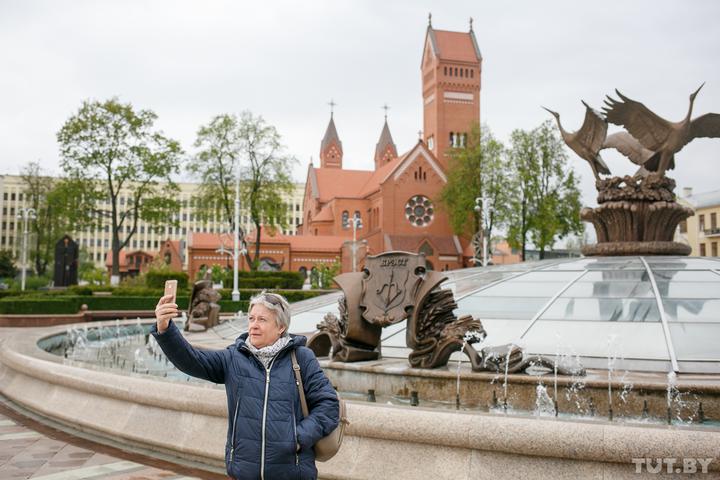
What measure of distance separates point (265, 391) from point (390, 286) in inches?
207

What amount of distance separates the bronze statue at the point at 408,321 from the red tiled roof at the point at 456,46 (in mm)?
57668

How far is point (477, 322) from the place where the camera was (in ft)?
24.8

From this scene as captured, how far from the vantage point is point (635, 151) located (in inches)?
563

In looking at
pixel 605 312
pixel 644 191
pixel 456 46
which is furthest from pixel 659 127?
pixel 456 46

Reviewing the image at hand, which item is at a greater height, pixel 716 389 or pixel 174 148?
pixel 174 148

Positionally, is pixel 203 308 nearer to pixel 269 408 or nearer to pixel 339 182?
pixel 269 408

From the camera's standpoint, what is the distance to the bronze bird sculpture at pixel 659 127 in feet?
43.4

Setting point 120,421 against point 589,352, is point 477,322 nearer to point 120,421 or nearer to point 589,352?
point 589,352

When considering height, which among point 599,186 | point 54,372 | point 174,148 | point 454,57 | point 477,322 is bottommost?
point 54,372

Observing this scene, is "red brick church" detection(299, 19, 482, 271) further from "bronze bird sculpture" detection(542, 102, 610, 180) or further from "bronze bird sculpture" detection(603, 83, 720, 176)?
"bronze bird sculpture" detection(603, 83, 720, 176)

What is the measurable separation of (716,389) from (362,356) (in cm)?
410

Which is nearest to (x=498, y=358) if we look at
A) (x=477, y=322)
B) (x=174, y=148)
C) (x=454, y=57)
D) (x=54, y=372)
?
(x=477, y=322)

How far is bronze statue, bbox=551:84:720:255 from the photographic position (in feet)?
43.4

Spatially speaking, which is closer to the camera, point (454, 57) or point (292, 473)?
point (292, 473)
